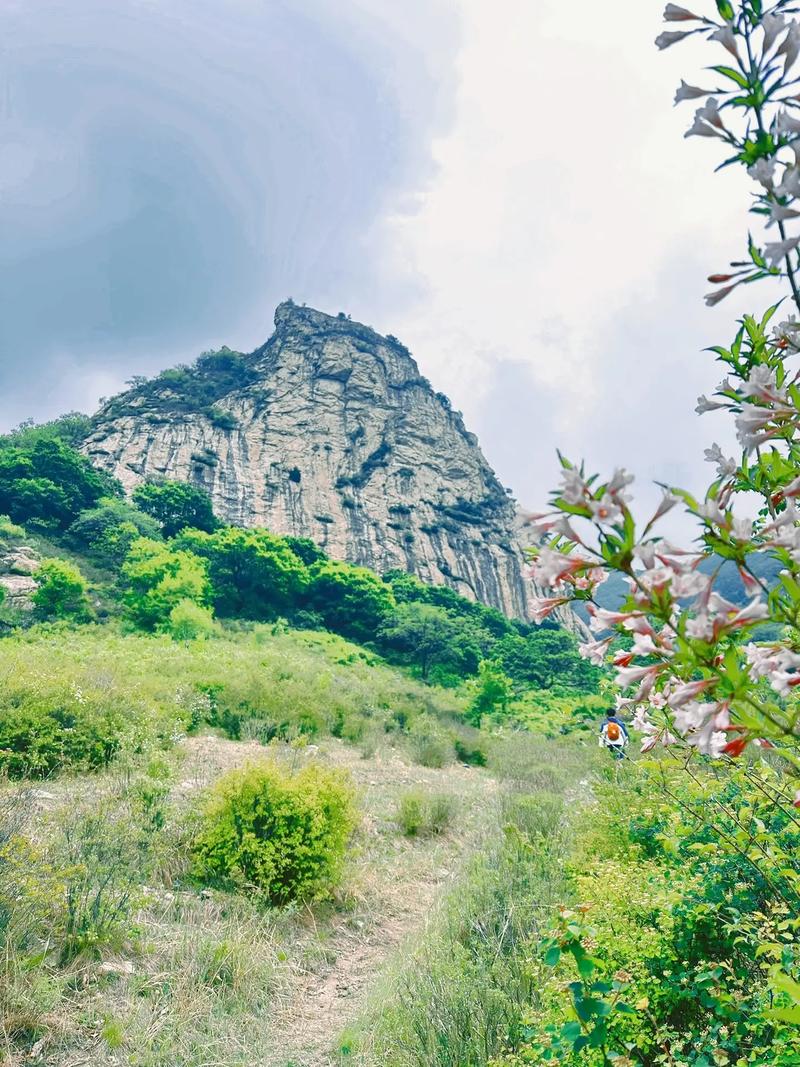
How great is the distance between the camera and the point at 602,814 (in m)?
3.97

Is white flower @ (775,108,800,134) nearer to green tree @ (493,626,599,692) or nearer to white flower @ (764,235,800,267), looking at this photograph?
white flower @ (764,235,800,267)

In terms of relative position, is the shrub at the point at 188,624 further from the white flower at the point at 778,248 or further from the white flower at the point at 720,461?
the white flower at the point at 778,248

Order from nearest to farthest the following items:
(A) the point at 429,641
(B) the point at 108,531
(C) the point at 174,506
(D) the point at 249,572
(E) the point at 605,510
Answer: (E) the point at 605,510, (B) the point at 108,531, (A) the point at 429,641, (D) the point at 249,572, (C) the point at 174,506

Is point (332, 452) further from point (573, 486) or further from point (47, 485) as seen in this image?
point (573, 486)

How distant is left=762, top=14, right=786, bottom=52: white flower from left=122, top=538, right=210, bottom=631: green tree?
21.1 metres

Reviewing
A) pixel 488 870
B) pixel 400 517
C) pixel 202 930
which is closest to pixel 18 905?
pixel 202 930

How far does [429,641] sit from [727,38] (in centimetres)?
2774

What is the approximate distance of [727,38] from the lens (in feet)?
2.83

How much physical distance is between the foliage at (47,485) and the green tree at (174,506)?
236cm

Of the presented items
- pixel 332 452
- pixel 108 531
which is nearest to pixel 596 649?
pixel 108 531

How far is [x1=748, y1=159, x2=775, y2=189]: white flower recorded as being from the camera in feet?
2.57

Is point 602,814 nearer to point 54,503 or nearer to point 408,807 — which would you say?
point 408,807

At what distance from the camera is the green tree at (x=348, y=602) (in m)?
30.8

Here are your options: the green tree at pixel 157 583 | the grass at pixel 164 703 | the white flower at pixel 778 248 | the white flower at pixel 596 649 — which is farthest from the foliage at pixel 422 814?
the green tree at pixel 157 583
